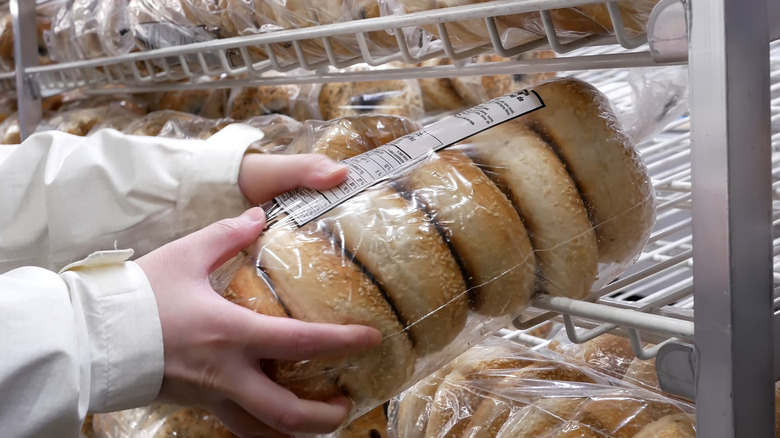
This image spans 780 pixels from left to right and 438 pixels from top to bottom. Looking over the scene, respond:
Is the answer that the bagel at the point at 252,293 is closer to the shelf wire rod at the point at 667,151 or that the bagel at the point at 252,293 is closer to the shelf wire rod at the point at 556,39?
the shelf wire rod at the point at 556,39

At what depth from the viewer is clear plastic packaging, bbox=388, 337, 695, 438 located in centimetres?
69

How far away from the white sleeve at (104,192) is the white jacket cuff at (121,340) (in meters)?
0.33

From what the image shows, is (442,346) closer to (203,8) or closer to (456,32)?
(456,32)

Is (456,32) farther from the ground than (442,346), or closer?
farther from the ground

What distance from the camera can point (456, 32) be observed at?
0.78 m

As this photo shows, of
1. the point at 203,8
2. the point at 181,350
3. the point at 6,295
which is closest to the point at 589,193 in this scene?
the point at 181,350

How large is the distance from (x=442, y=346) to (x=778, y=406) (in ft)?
0.97

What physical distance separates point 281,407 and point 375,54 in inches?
20.0

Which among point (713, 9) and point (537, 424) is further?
point (537, 424)

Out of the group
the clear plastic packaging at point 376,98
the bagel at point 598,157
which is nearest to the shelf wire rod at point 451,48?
the bagel at point 598,157

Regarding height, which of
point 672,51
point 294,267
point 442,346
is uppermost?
point 672,51

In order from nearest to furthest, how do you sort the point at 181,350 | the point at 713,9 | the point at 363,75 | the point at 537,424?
the point at 713,9 < the point at 181,350 < the point at 537,424 < the point at 363,75

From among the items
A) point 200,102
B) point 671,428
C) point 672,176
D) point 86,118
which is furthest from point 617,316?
point 86,118

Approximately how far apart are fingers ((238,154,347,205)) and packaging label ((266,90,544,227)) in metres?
0.01
